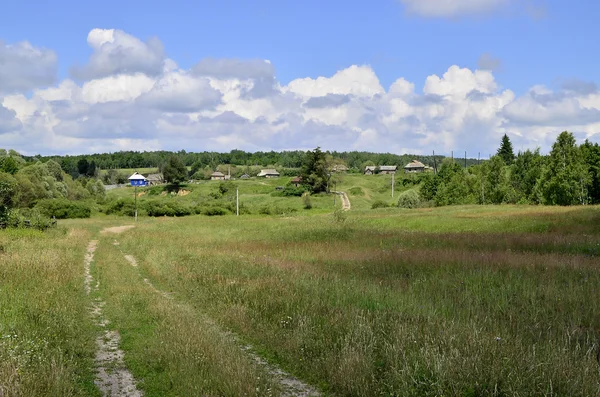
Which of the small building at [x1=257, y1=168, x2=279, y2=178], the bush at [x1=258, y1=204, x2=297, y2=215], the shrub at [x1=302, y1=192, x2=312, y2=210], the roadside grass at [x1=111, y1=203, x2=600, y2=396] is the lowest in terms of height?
the bush at [x1=258, y1=204, x2=297, y2=215]

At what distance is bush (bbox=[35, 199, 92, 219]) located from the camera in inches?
2813

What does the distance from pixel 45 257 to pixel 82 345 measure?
435 inches

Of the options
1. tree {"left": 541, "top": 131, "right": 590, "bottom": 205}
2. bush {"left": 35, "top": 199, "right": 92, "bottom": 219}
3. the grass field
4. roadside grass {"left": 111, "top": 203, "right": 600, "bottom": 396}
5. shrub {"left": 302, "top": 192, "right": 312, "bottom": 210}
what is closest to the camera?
roadside grass {"left": 111, "top": 203, "right": 600, "bottom": 396}

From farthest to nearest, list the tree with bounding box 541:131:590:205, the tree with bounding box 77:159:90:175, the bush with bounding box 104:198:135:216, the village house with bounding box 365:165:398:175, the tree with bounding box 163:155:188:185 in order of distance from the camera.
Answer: the tree with bounding box 77:159:90:175 → the village house with bounding box 365:165:398:175 → the tree with bounding box 163:155:188:185 → the bush with bounding box 104:198:135:216 → the tree with bounding box 541:131:590:205

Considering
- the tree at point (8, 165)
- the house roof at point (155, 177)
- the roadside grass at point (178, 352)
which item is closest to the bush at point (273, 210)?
the tree at point (8, 165)

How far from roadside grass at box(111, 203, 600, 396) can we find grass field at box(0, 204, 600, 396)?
0.12 ft

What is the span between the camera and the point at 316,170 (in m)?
111

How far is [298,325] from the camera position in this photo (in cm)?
985

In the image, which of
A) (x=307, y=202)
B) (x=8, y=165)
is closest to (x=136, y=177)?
(x=8, y=165)

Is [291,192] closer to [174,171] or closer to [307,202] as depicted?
Result: [307,202]

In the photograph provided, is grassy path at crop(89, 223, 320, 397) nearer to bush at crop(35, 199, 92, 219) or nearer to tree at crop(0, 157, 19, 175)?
bush at crop(35, 199, 92, 219)

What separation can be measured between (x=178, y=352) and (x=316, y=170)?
102947 mm

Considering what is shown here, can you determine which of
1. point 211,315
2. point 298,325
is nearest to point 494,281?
point 298,325

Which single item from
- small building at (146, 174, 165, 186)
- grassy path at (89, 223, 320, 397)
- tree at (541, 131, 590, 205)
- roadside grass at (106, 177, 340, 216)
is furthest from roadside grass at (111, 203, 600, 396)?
small building at (146, 174, 165, 186)
